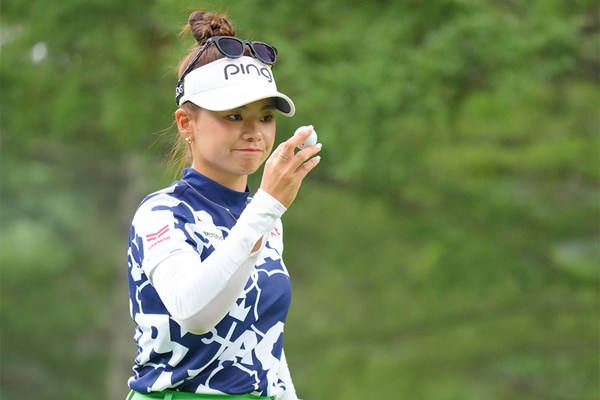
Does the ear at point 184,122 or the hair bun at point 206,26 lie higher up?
the hair bun at point 206,26

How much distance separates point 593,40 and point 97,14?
4204 millimetres

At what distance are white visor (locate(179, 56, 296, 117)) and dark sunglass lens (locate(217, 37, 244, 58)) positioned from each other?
0.01m

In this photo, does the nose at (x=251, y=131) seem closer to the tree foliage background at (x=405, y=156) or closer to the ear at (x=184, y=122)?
the ear at (x=184, y=122)

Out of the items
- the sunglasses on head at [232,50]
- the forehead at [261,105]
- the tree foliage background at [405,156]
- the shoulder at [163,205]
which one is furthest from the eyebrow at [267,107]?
the tree foliage background at [405,156]

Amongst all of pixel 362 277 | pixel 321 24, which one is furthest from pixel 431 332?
pixel 321 24

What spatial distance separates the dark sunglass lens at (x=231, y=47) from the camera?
3203 mm

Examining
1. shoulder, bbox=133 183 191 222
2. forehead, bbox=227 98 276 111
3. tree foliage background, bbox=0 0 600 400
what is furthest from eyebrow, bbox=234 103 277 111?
tree foliage background, bbox=0 0 600 400

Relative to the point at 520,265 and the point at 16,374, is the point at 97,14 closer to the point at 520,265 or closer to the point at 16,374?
the point at 520,265

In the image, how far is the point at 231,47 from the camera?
127 inches

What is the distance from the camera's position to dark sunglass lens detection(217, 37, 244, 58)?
3.20 metres

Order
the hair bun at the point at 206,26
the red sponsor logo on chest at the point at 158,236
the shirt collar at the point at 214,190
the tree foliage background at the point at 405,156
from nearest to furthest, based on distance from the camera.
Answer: the red sponsor logo on chest at the point at 158,236, the shirt collar at the point at 214,190, the hair bun at the point at 206,26, the tree foliage background at the point at 405,156

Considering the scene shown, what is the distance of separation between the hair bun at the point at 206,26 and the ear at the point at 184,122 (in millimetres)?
227

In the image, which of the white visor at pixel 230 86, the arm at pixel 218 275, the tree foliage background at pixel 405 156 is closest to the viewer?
the arm at pixel 218 275

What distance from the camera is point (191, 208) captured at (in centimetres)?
313
